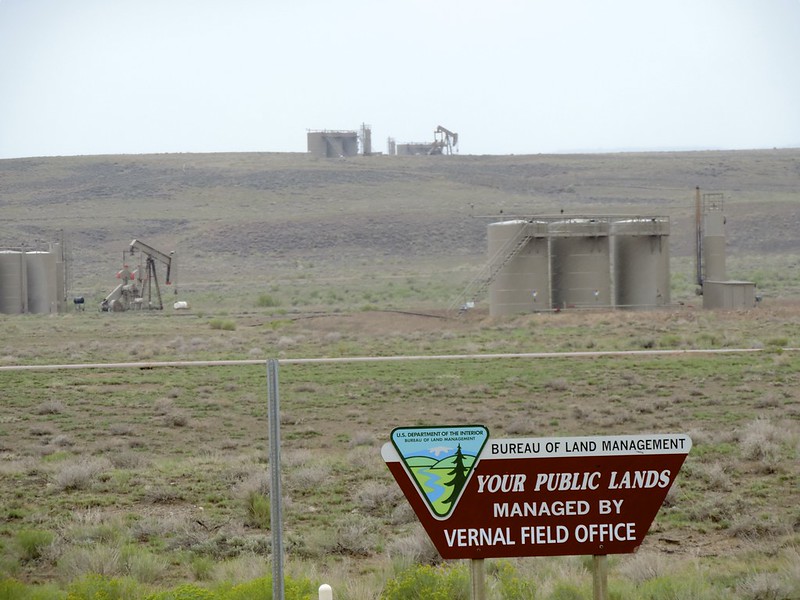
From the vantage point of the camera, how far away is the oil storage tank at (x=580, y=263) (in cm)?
4516

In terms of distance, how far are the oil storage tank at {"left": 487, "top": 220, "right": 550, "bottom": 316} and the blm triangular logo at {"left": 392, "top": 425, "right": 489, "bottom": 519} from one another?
3700cm

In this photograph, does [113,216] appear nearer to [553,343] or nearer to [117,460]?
[553,343]

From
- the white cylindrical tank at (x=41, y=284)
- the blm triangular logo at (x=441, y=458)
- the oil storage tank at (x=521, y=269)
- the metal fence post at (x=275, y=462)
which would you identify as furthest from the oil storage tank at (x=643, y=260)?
the metal fence post at (x=275, y=462)

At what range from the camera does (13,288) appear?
2331 inches

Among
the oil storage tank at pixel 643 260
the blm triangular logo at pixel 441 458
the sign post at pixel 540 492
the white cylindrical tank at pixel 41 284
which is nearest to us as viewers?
the blm triangular logo at pixel 441 458

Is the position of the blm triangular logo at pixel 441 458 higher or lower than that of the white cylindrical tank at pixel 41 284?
lower

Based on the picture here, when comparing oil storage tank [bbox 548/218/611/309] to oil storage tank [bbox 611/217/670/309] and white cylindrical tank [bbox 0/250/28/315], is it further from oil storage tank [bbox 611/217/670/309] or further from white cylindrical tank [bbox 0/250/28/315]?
white cylindrical tank [bbox 0/250/28/315]

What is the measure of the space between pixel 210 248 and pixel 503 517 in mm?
91873

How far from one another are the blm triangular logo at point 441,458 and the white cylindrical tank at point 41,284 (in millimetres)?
54451

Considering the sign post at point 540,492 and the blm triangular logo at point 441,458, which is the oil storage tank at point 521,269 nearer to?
the sign post at point 540,492

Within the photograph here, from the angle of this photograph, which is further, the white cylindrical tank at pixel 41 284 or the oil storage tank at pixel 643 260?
the white cylindrical tank at pixel 41 284

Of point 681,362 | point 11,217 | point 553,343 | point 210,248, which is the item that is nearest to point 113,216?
point 11,217

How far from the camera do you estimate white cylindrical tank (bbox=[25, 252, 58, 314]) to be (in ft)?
195

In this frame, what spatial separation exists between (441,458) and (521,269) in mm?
37386
